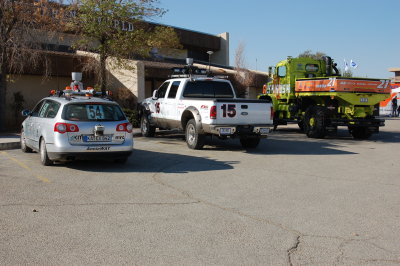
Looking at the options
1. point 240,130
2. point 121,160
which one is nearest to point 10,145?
point 121,160

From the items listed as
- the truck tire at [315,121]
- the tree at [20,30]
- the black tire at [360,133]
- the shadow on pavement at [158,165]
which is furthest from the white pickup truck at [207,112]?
the black tire at [360,133]

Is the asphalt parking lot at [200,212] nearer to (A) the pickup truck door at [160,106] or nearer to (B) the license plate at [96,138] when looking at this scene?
(B) the license plate at [96,138]

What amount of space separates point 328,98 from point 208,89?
538cm

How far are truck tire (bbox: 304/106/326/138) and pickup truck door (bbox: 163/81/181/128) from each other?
5752 mm

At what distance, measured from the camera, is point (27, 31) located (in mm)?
16594

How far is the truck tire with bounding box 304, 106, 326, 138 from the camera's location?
16.8 meters

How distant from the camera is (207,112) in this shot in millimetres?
12383

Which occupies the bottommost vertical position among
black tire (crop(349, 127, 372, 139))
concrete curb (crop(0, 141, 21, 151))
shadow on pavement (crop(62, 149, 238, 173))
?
shadow on pavement (crop(62, 149, 238, 173))

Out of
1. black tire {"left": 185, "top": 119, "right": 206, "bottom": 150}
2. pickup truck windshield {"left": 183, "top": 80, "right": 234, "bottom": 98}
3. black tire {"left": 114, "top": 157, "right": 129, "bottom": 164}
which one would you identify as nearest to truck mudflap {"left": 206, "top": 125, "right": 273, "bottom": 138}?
black tire {"left": 185, "top": 119, "right": 206, "bottom": 150}

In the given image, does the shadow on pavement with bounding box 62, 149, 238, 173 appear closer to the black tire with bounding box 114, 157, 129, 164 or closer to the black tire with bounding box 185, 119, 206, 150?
the black tire with bounding box 114, 157, 129, 164

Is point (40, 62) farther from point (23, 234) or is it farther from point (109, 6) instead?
point (23, 234)

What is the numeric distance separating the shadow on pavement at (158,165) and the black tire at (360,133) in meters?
8.56

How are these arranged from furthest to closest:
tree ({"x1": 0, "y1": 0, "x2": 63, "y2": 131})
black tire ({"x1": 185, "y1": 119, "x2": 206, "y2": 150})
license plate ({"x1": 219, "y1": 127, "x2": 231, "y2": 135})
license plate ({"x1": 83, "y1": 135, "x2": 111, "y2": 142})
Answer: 1. tree ({"x1": 0, "y1": 0, "x2": 63, "y2": 131})
2. black tire ({"x1": 185, "y1": 119, "x2": 206, "y2": 150})
3. license plate ({"x1": 219, "y1": 127, "x2": 231, "y2": 135})
4. license plate ({"x1": 83, "y1": 135, "x2": 111, "y2": 142})

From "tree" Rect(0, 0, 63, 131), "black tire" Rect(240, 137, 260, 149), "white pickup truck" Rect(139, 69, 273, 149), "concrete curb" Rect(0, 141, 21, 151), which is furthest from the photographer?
"tree" Rect(0, 0, 63, 131)
